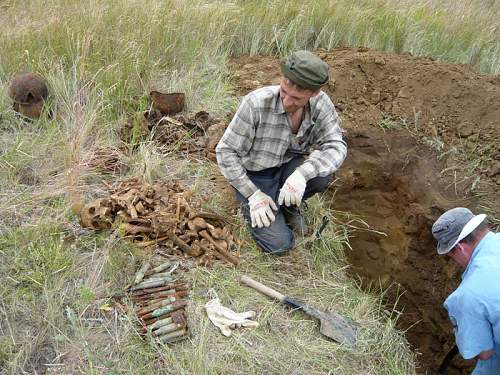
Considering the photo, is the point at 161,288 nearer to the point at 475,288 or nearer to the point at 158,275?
the point at 158,275

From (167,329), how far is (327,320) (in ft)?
3.39

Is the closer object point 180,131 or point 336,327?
point 336,327

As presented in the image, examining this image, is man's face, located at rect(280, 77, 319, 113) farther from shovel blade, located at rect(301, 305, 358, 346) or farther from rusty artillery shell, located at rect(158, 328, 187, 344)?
rusty artillery shell, located at rect(158, 328, 187, 344)

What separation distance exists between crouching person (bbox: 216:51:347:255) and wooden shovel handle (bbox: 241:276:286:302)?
37 cm

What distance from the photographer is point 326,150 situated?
147 inches

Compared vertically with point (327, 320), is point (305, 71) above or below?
above

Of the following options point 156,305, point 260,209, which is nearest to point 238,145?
point 260,209

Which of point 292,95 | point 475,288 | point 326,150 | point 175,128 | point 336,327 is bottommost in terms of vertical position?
point 336,327

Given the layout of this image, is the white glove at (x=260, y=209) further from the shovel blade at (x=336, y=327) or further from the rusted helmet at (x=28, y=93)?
the rusted helmet at (x=28, y=93)

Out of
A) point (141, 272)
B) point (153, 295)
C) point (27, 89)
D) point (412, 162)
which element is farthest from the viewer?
point (412, 162)

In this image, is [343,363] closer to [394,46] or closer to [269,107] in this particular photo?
[269,107]

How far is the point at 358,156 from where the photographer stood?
15.8 ft

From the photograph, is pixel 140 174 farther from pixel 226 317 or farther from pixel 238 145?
pixel 226 317

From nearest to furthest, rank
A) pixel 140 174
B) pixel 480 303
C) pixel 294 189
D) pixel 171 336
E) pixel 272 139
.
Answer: pixel 480 303 < pixel 171 336 < pixel 294 189 < pixel 272 139 < pixel 140 174
